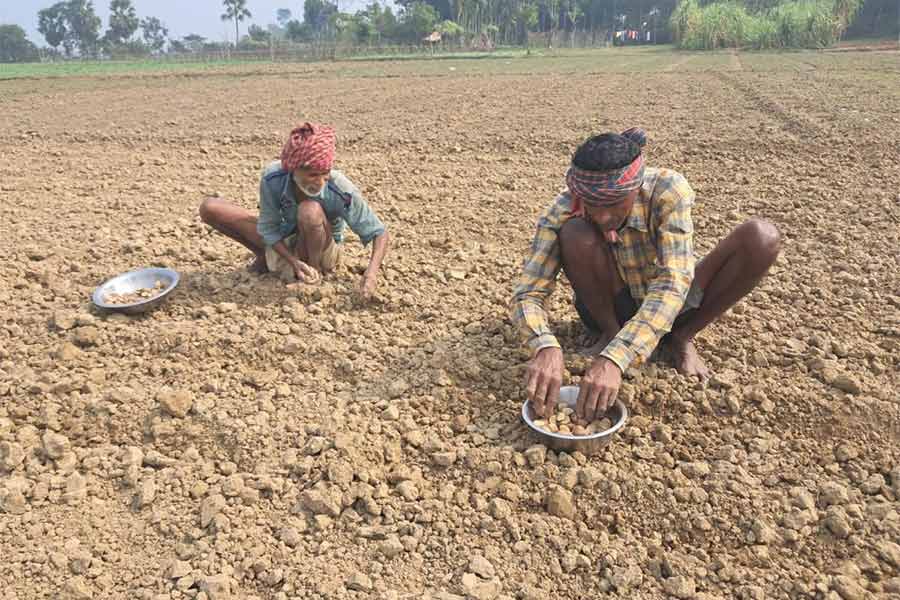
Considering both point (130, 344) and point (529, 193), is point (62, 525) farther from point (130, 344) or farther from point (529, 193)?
point (529, 193)

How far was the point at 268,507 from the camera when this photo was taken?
2.35m

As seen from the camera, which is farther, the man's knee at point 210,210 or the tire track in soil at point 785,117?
the tire track in soil at point 785,117

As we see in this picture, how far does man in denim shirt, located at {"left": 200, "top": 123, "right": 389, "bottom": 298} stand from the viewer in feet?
10.8

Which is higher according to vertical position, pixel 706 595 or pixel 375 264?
pixel 375 264

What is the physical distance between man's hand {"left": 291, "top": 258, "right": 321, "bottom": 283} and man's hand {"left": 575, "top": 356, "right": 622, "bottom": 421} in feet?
5.77

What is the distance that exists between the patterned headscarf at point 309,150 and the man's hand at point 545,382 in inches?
55.6

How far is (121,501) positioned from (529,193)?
405 cm

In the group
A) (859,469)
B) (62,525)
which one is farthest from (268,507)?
(859,469)

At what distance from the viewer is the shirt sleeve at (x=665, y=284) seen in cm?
246

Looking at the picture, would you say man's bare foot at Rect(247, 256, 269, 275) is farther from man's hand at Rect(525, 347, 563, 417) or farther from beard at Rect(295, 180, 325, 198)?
man's hand at Rect(525, 347, 563, 417)

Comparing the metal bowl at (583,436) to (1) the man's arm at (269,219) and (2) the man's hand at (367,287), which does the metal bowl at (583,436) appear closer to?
(2) the man's hand at (367,287)

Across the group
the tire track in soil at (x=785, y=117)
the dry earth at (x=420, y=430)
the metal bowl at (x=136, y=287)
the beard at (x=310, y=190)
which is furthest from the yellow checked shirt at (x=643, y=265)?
the tire track in soil at (x=785, y=117)

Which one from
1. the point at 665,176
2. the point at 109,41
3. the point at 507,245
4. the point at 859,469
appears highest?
the point at 109,41

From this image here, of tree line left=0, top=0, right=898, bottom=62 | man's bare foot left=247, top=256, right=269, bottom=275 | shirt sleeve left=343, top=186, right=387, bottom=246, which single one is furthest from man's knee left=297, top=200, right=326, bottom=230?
tree line left=0, top=0, right=898, bottom=62
